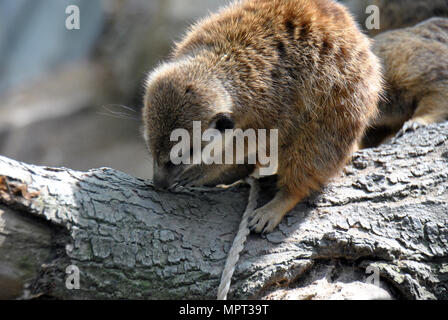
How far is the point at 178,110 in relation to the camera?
123 inches

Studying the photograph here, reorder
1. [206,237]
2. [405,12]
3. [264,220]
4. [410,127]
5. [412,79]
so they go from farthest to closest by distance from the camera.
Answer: [405,12], [412,79], [410,127], [264,220], [206,237]

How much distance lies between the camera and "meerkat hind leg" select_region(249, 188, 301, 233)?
3.19 metres

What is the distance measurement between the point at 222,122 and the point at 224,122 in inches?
0.5

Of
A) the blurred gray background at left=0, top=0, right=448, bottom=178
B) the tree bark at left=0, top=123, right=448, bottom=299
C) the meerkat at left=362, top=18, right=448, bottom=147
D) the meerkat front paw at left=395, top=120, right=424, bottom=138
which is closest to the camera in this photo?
the tree bark at left=0, top=123, right=448, bottom=299

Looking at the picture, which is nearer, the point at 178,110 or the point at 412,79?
the point at 178,110

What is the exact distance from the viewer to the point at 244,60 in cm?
341

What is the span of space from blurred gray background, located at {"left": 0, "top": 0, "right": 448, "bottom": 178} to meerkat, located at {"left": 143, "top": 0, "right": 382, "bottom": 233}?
5.96 meters

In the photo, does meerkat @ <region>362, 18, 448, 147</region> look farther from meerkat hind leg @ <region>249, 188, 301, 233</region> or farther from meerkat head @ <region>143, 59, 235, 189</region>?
meerkat head @ <region>143, 59, 235, 189</region>

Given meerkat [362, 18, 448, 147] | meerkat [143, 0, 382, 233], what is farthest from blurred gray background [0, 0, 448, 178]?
meerkat [143, 0, 382, 233]

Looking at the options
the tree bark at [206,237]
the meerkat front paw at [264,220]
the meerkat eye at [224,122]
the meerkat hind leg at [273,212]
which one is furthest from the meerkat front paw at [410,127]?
the meerkat eye at [224,122]

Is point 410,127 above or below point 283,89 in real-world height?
below

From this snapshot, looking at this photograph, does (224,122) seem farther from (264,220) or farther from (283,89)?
(264,220)

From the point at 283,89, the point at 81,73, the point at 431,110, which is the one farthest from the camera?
the point at 81,73

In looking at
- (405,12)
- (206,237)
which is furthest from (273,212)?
(405,12)
